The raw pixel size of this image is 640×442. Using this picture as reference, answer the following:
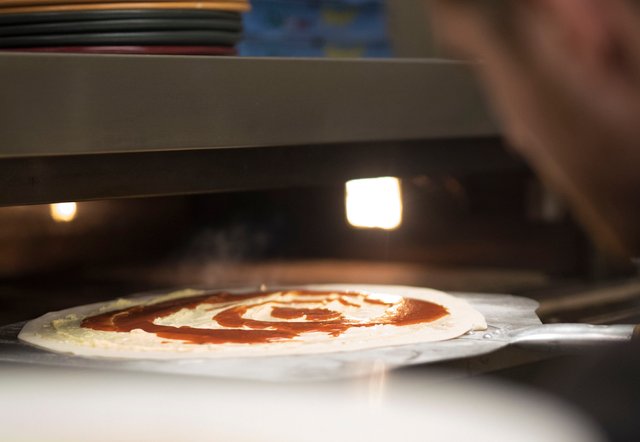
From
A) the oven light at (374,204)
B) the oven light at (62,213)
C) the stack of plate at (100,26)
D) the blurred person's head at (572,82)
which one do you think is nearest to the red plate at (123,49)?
the stack of plate at (100,26)

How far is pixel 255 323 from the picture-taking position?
1.43 metres

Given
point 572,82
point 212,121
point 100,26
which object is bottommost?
point 572,82

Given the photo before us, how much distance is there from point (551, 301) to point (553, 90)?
4.66 feet

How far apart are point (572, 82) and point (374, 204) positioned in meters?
2.12

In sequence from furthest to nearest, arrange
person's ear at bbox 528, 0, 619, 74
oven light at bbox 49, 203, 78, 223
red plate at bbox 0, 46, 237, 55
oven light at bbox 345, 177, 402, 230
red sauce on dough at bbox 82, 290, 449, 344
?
oven light at bbox 345, 177, 402, 230, oven light at bbox 49, 203, 78, 223, red sauce on dough at bbox 82, 290, 449, 344, red plate at bbox 0, 46, 237, 55, person's ear at bbox 528, 0, 619, 74

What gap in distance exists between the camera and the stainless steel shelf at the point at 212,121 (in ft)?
3.46

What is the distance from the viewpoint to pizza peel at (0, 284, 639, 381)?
1.12 m

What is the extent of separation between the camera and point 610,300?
1712 mm

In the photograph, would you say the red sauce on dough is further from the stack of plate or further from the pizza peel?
the stack of plate

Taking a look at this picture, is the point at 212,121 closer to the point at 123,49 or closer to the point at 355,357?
the point at 123,49

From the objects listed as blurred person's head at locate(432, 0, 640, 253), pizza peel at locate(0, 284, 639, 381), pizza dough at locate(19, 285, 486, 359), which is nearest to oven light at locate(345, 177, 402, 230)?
pizza dough at locate(19, 285, 486, 359)

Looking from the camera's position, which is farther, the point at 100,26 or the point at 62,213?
the point at 62,213

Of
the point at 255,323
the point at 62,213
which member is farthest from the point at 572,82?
the point at 62,213

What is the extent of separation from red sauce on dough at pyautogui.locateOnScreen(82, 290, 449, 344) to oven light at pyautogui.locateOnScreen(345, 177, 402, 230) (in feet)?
2.33
